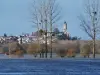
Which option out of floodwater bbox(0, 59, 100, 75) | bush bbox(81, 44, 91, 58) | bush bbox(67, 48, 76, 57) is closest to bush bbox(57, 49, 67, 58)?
bush bbox(67, 48, 76, 57)

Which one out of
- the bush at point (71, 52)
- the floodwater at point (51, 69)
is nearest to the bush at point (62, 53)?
the bush at point (71, 52)

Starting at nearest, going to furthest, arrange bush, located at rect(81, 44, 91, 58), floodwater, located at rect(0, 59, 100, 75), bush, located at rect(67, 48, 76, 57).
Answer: floodwater, located at rect(0, 59, 100, 75) → bush, located at rect(81, 44, 91, 58) → bush, located at rect(67, 48, 76, 57)

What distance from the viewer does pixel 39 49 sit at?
56.6 meters

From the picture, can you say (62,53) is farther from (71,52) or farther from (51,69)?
(51,69)

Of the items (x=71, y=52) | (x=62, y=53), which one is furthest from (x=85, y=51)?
(x=62, y=53)

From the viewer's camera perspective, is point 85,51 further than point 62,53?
No

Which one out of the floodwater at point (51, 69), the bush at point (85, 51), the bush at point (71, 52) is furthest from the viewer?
the bush at point (71, 52)

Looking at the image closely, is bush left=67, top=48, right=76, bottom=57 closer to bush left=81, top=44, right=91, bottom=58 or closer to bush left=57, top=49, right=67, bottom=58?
bush left=57, top=49, right=67, bottom=58

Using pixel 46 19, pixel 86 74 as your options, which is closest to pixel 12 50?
pixel 46 19

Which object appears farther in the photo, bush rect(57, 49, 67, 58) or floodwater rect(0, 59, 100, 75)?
bush rect(57, 49, 67, 58)

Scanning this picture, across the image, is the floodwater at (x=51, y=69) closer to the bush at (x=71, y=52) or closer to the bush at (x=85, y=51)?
the bush at (x=85, y=51)

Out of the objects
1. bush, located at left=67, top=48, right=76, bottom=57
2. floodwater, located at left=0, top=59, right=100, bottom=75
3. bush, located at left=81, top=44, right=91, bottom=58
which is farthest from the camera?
bush, located at left=67, top=48, right=76, bottom=57

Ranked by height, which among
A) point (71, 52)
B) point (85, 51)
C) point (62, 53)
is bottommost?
point (62, 53)

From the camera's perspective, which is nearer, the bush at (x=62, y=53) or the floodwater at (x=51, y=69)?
the floodwater at (x=51, y=69)
